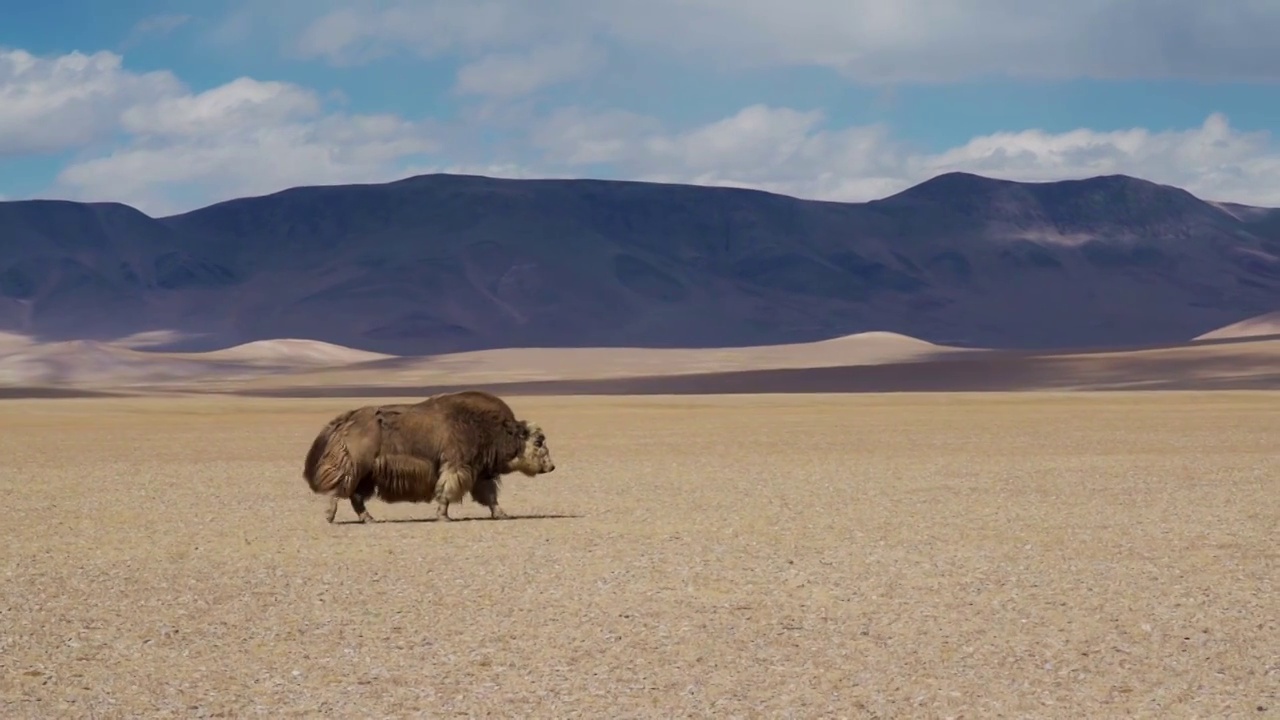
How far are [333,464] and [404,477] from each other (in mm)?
640

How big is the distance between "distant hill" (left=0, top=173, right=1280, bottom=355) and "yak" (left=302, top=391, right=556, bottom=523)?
12247 cm

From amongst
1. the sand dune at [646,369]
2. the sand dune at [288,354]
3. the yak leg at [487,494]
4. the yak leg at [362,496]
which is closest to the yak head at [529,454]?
the yak leg at [487,494]

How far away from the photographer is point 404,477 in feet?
49.6

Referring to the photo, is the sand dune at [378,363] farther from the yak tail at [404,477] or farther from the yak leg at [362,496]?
the yak tail at [404,477]

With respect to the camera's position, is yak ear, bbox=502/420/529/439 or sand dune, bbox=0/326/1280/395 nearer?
yak ear, bbox=502/420/529/439

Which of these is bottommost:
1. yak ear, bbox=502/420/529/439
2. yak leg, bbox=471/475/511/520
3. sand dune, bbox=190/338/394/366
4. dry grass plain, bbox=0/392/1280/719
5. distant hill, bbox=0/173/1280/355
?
dry grass plain, bbox=0/392/1280/719

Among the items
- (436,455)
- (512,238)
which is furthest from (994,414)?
(512,238)

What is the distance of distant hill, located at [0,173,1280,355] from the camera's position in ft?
487

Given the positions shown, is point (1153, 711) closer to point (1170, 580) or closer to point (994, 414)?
point (1170, 580)

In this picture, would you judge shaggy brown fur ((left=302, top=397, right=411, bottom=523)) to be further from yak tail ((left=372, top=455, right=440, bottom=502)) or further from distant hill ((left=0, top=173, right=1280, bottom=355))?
distant hill ((left=0, top=173, right=1280, bottom=355))

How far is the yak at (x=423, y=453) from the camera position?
49.4ft

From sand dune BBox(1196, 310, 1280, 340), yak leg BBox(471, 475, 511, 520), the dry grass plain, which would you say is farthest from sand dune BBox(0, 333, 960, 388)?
yak leg BBox(471, 475, 511, 520)

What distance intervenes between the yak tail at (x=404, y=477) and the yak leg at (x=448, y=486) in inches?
2.8

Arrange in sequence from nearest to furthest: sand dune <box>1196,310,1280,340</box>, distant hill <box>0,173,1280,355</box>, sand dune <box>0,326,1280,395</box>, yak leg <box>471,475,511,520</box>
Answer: yak leg <box>471,475,511,520</box>, sand dune <box>0,326,1280,395</box>, sand dune <box>1196,310,1280,340</box>, distant hill <box>0,173,1280,355</box>
